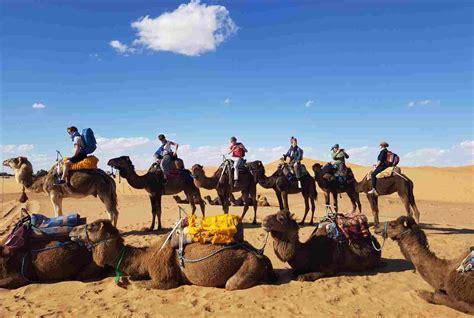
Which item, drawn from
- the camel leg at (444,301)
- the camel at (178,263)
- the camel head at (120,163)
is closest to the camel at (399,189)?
the camel leg at (444,301)

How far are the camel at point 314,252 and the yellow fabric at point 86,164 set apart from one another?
720 cm

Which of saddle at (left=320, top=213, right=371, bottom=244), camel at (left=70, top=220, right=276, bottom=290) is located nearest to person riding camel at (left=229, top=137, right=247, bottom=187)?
saddle at (left=320, top=213, right=371, bottom=244)

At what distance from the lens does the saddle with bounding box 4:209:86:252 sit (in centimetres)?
761

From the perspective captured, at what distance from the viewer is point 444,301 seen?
6180 mm

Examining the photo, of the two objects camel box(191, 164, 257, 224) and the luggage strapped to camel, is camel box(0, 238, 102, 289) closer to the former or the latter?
the luggage strapped to camel

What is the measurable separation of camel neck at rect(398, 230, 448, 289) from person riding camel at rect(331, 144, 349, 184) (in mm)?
8414

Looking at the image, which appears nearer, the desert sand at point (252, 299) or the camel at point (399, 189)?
the desert sand at point (252, 299)

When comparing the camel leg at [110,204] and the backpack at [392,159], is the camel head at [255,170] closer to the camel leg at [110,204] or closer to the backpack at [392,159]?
the backpack at [392,159]

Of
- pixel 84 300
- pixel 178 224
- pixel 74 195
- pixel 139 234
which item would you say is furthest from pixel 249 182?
pixel 84 300

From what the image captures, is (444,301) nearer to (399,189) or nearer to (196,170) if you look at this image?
(399,189)

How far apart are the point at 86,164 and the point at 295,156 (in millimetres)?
7310

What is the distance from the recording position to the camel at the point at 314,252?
24.0 feet

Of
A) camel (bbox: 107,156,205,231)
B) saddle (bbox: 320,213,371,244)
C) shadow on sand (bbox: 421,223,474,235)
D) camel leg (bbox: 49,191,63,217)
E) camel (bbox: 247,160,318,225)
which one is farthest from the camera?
camel (bbox: 247,160,318,225)

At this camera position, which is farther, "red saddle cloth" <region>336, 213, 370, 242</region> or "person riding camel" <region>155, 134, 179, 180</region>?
"person riding camel" <region>155, 134, 179, 180</region>
